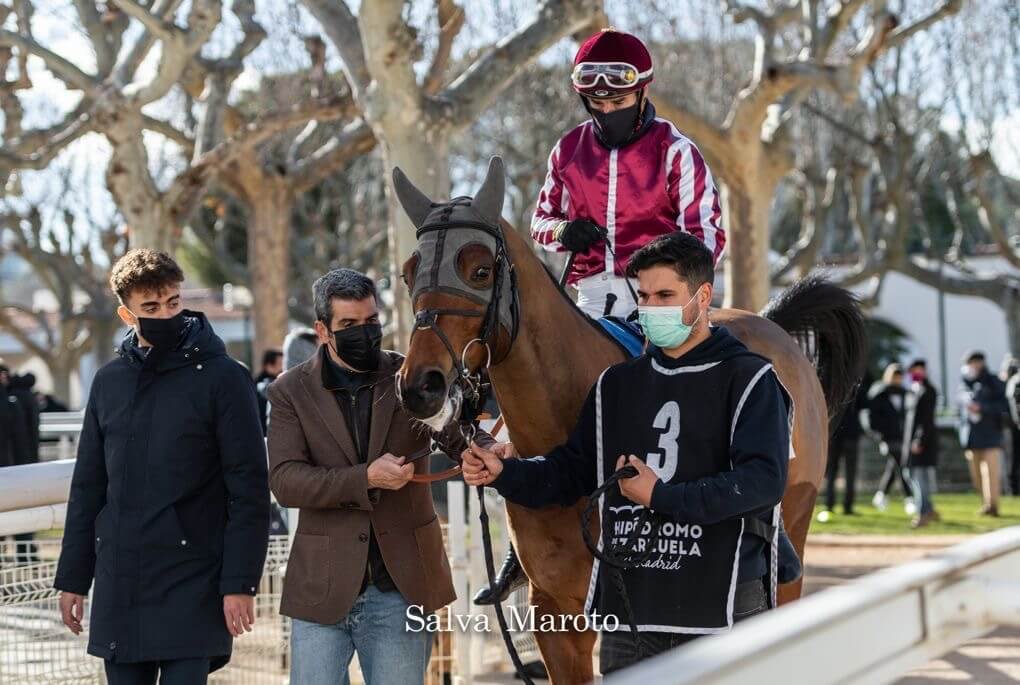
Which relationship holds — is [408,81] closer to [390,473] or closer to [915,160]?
[390,473]

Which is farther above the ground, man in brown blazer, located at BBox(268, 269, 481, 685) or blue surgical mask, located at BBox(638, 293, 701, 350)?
blue surgical mask, located at BBox(638, 293, 701, 350)

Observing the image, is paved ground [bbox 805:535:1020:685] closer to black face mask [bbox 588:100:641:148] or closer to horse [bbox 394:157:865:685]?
horse [bbox 394:157:865:685]

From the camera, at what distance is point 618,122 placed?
4.97 meters

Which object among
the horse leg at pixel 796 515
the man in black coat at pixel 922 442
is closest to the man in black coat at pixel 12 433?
the horse leg at pixel 796 515

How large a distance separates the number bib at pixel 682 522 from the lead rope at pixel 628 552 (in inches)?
0.5

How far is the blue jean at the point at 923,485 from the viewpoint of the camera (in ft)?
51.9

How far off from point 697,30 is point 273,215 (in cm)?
1044

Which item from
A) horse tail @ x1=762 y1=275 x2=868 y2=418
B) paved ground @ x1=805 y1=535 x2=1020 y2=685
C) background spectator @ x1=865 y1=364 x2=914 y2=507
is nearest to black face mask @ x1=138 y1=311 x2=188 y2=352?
horse tail @ x1=762 y1=275 x2=868 y2=418

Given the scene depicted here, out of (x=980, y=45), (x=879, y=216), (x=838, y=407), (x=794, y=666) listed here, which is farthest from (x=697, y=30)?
(x=794, y=666)

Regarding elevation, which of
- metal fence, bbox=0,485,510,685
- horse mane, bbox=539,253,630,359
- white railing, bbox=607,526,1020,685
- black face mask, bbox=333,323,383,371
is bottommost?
metal fence, bbox=0,485,510,685

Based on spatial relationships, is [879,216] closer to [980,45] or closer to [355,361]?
[980,45]

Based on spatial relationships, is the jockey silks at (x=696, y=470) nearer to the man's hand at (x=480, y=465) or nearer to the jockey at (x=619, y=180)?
the man's hand at (x=480, y=465)

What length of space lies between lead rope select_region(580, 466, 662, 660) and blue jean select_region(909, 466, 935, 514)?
12.9m

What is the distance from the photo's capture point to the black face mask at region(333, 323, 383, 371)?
4.26 meters
